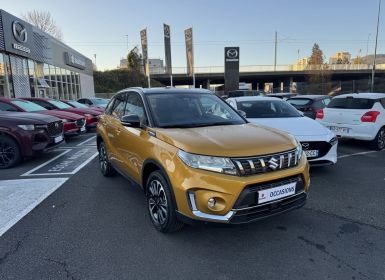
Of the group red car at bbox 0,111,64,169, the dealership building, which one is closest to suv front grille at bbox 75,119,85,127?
red car at bbox 0,111,64,169

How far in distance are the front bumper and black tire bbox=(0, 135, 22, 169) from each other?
5.26 m

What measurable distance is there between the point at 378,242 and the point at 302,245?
86 cm

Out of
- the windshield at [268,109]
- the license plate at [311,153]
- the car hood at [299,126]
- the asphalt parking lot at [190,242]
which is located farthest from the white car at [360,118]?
the license plate at [311,153]

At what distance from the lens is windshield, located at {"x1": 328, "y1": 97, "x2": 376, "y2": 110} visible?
25.9 ft

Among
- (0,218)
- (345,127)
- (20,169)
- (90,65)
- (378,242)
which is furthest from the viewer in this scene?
(90,65)


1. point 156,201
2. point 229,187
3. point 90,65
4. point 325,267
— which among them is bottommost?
point 325,267

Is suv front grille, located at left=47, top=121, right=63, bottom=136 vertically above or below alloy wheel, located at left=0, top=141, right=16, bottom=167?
above

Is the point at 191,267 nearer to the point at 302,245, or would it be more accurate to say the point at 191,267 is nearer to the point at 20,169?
the point at 302,245

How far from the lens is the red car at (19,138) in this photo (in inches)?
261

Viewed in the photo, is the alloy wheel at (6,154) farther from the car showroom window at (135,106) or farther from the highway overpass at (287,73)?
the highway overpass at (287,73)

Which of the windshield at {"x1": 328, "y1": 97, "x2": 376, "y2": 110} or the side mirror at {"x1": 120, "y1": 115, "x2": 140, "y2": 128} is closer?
the side mirror at {"x1": 120, "y1": 115, "x2": 140, "y2": 128}

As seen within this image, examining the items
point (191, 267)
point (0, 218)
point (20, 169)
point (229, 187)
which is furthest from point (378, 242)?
point (20, 169)

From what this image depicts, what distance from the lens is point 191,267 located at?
9.43 ft

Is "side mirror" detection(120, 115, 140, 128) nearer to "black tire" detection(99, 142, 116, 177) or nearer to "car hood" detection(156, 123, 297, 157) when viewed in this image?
"car hood" detection(156, 123, 297, 157)
